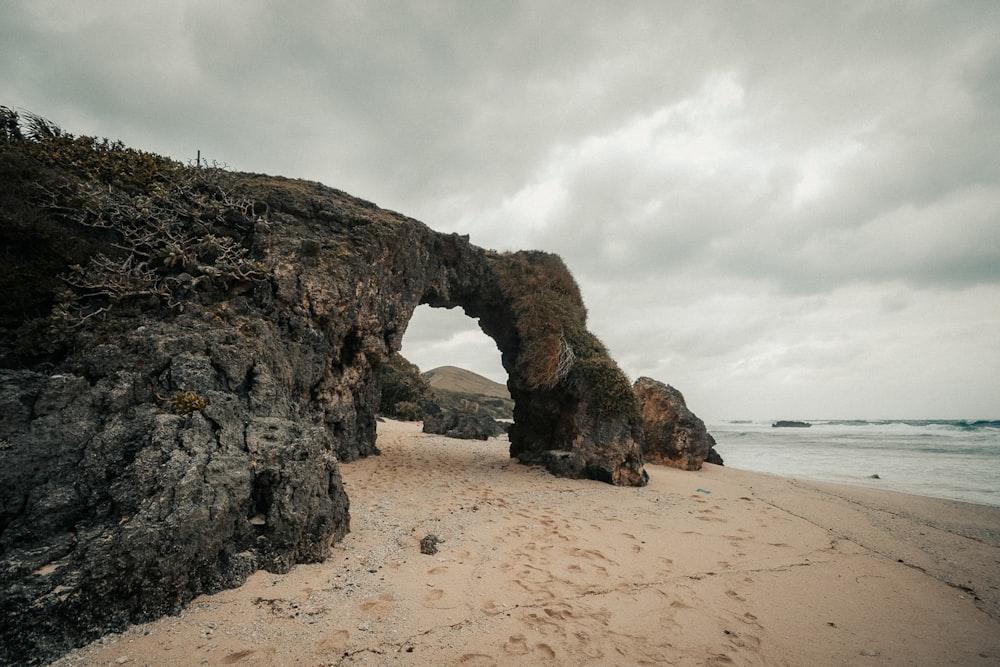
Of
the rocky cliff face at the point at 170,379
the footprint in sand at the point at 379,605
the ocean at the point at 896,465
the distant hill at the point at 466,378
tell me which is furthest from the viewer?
the distant hill at the point at 466,378

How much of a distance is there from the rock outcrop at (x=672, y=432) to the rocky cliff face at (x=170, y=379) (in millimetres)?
6209

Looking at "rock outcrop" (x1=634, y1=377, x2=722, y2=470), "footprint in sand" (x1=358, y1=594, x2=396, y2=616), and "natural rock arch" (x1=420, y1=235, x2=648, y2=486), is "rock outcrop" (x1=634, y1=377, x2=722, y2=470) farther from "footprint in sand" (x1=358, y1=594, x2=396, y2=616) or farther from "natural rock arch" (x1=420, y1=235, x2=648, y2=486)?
"footprint in sand" (x1=358, y1=594, x2=396, y2=616)

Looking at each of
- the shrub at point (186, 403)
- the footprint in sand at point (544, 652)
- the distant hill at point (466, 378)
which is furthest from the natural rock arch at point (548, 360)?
the distant hill at point (466, 378)

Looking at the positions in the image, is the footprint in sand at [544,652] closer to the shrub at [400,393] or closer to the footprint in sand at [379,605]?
the footprint in sand at [379,605]

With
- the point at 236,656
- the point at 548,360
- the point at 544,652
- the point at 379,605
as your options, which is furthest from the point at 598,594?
the point at 548,360

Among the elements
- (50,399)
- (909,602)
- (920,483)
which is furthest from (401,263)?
(920,483)

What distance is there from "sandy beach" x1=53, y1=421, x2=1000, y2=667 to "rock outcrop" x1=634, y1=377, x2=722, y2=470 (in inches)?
295

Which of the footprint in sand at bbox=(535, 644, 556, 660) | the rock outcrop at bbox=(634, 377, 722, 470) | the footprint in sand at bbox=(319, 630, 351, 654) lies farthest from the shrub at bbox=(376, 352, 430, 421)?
the footprint in sand at bbox=(535, 644, 556, 660)

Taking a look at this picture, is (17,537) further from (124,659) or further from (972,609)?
(972,609)

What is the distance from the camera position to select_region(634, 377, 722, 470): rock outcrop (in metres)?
16.7

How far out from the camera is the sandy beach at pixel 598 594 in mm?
3736

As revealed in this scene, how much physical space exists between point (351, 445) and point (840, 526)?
12869 millimetres

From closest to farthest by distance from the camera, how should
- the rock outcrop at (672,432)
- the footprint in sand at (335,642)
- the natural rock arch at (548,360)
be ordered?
the footprint in sand at (335,642) → the natural rock arch at (548,360) → the rock outcrop at (672,432)

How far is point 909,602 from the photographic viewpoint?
5336 millimetres
